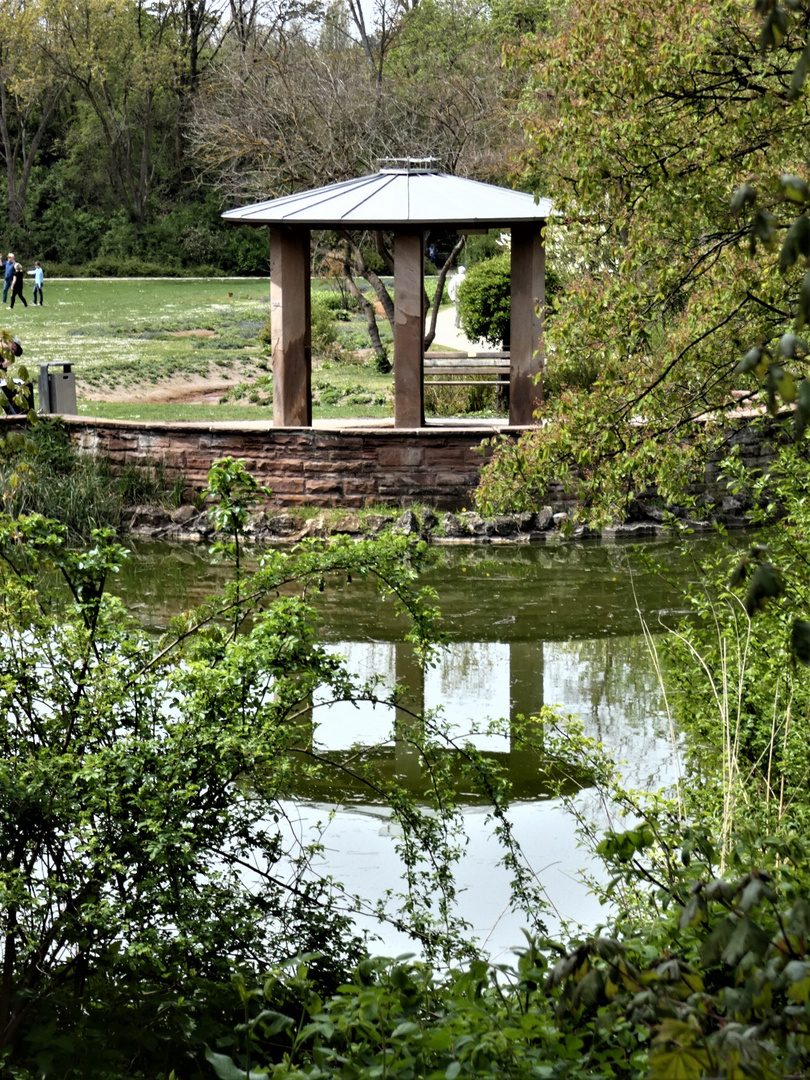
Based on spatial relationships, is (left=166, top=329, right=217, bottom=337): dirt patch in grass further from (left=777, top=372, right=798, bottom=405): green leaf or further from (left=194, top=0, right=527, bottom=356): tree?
(left=777, top=372, right=798, bottom=405): green leaf

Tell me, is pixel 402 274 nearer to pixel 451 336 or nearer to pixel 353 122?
pixel 353 122

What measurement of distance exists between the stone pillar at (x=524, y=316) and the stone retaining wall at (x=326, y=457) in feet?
2.72

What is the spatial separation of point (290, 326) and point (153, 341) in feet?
41.5

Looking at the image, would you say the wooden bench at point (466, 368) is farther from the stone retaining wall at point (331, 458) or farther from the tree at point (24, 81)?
the tree at point (24, 81)

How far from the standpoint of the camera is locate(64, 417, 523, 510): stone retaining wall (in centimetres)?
1370

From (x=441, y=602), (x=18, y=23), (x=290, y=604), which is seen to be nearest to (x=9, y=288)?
(x=18, y=23)

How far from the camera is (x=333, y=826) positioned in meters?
6.23

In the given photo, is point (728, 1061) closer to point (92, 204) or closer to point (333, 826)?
point (333, 826)

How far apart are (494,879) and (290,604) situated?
2.01 metres

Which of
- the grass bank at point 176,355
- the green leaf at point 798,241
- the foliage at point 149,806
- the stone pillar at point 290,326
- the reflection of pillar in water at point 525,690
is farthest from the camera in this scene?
the grass bank at point 176,355

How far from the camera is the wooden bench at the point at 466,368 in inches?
656

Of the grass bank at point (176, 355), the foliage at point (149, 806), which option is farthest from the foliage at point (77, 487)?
the foliage at point (149, 806)

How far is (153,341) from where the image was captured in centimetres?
2650

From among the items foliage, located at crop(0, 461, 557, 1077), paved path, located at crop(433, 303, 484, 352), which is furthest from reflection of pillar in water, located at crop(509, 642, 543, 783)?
paved path, located at crop(433, 303, 484, 352)
